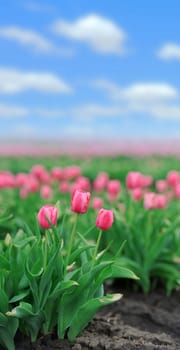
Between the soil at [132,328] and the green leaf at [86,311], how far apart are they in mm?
60

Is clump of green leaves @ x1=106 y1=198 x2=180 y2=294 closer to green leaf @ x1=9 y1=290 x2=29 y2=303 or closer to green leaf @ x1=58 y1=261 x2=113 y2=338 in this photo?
green leaf @ x1=58 y1=261 x2=113 y2=338

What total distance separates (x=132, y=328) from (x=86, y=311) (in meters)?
0.57

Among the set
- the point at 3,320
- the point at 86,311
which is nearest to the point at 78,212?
the point at 86,311

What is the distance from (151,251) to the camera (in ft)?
14.3

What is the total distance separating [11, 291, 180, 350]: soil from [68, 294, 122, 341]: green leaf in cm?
6

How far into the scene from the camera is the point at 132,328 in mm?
3332

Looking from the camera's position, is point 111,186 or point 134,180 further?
point 111,186

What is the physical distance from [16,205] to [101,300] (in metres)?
2.95

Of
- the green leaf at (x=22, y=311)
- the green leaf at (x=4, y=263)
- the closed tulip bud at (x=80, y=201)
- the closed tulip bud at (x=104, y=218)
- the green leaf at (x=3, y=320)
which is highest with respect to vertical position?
the closed tulip bud at (x=80, y=201)

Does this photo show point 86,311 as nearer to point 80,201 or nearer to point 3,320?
point 3,320

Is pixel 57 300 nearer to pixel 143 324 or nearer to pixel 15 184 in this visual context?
pixel 143 324

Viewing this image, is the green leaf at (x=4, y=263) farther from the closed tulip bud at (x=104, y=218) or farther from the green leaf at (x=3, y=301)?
the closed tulip bud at (x=104, y=218)

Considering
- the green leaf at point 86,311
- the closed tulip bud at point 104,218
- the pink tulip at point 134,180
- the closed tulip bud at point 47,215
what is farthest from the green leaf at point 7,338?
the pink tulip at point 134,180

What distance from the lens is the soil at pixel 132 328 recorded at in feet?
9.68
